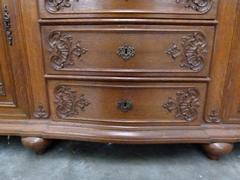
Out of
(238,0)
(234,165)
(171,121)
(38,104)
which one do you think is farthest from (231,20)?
(38,104)

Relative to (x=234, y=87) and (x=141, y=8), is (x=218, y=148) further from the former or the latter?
(x=141, y=8)

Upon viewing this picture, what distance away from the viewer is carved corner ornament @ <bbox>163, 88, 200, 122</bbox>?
86 centimetres

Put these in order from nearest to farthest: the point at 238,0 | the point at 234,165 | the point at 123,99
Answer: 1. the point at 238,0
2. the point at 123,99
3. the point at 234,165

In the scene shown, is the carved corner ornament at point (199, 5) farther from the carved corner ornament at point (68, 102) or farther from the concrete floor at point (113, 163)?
the concrete floor at point (113, 163)

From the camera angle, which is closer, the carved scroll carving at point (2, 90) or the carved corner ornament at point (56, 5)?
the carved corner ornament at point (56, 5)

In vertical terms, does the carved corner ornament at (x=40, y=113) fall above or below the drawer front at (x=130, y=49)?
below

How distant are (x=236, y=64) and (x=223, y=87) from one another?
0.09 meters

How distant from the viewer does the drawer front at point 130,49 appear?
79 cm

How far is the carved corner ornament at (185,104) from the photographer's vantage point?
0.86m

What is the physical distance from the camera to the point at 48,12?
0.79 m

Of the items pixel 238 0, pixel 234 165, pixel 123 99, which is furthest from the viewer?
pixel 234 165

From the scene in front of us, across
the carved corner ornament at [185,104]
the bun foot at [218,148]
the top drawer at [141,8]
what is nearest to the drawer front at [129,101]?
the carved corner ornament at [185,104]

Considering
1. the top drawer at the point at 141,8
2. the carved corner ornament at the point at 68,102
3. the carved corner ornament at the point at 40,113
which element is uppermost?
the top drawer at the point at 141,8

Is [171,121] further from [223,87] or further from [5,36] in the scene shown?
[5,36]
